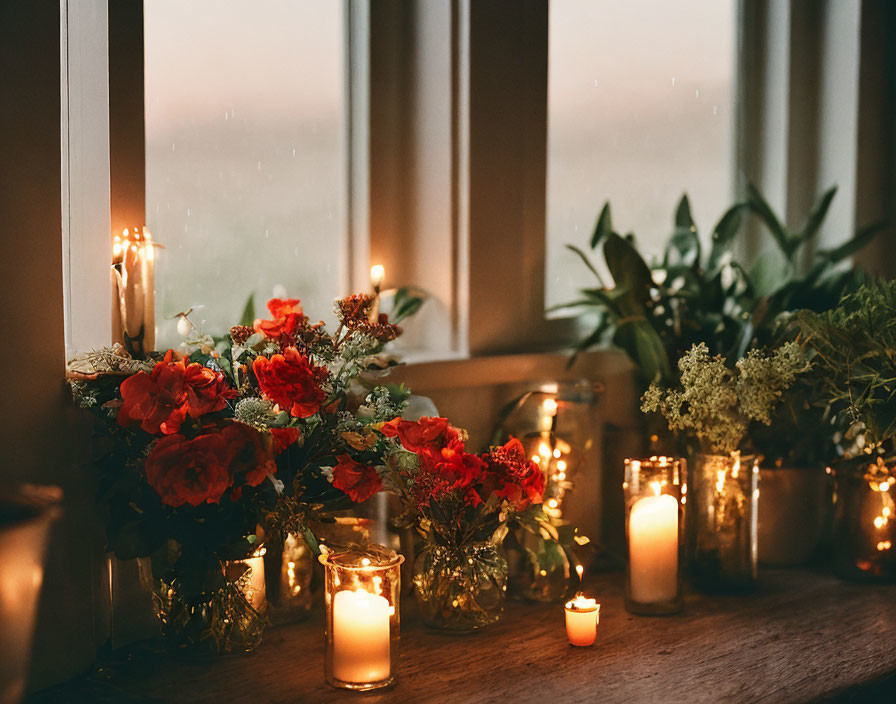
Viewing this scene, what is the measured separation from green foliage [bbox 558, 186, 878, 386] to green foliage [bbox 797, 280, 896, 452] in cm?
11

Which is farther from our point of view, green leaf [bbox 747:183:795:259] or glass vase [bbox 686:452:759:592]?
green leaf [bbox 747:183:795:259]

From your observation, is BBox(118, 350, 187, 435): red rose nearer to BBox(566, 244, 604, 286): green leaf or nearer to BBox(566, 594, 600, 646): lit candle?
BBox(566, 594, 600, 646): lit candle

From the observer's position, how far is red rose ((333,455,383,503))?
1.17m

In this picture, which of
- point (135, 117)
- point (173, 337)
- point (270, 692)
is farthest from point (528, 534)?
point (135, 117)

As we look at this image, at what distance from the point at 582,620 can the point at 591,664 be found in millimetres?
60

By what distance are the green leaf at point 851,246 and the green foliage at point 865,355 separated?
1.13 ft

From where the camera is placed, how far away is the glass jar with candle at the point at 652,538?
4.69 ft

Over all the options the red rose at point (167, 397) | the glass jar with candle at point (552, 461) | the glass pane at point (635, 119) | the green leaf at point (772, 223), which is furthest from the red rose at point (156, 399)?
the green leaf at point (772, 223)

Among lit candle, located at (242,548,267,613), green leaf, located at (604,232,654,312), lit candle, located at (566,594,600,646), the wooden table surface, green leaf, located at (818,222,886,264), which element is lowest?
the wooden table surface

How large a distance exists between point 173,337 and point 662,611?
0.79 metres

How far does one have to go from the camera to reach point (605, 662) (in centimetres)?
126

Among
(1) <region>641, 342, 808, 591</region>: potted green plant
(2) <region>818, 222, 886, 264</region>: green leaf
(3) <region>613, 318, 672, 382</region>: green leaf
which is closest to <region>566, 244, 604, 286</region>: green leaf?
(3) <region>613, 318, 672, 382</region>: green leaf

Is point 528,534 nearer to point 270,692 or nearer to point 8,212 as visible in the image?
point 270,692

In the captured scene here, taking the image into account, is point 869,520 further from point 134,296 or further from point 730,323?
point 134,296
